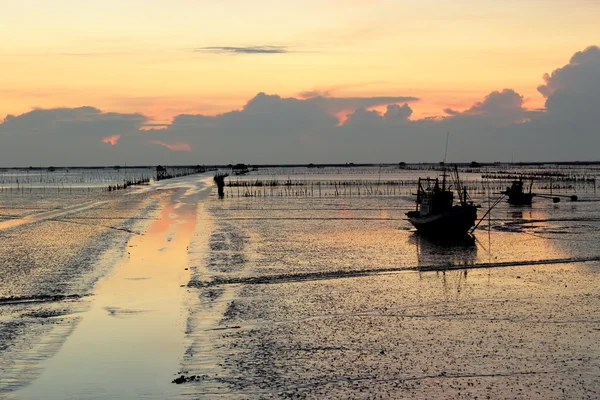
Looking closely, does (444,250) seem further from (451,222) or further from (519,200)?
(519,200)

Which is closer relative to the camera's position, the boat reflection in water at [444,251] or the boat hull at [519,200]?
the boat reflection in water at [444,251]

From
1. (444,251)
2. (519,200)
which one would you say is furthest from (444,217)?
(519,200)

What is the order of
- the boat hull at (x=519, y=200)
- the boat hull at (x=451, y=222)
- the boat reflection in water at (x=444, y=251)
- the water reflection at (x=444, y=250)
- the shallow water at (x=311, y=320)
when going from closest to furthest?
the shallow water at (x=311, y=320) → the boat reflection in water at (x=444, y=251) → the water reflection at (x=444, y=250) → the boat hull at (x=451, y=222) → the boat hull at (x=519, y=200)

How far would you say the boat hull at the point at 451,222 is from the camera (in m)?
39.7

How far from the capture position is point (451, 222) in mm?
39781

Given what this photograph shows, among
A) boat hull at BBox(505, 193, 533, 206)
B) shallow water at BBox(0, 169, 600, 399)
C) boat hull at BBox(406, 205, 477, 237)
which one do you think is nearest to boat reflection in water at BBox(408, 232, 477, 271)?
shallow water at BBox(0, 169, 600, 399)

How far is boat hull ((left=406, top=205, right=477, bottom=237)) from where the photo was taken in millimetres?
39688

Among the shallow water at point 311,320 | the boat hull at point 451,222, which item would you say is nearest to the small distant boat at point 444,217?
the boat hull at point 451,222

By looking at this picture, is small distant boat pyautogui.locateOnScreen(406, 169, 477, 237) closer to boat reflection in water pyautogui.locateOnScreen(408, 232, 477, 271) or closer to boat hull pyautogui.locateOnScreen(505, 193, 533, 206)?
boat reflection in water pyautogui.locateOnScreen(408, 232, 477, 271)

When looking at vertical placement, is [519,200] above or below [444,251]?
above

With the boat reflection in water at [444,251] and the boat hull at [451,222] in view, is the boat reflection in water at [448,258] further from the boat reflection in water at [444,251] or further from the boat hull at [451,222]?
the boat hull at [451,222]

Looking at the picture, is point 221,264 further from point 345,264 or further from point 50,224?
point 50,224

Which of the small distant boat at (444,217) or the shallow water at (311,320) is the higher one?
the small distant boat at (444,217)

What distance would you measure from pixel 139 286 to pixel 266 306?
19.0 ft
